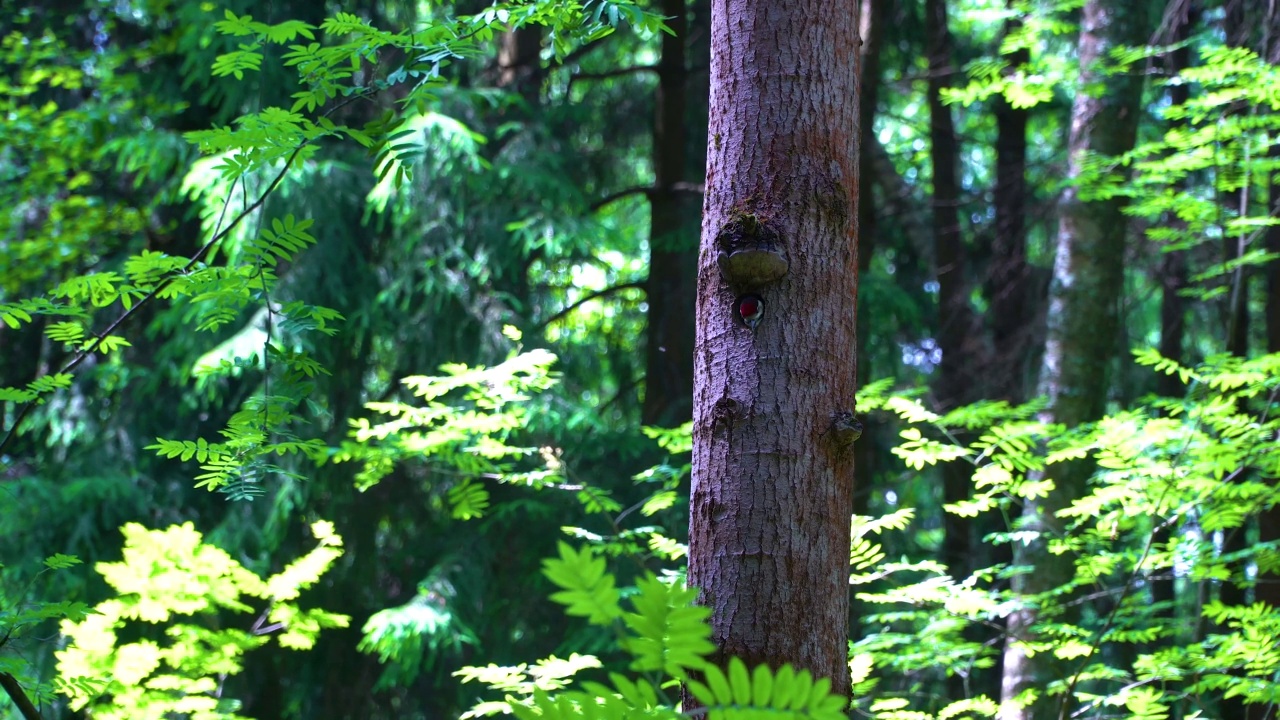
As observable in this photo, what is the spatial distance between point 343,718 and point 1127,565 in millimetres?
5477

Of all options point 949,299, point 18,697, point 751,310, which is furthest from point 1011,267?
point 18,697

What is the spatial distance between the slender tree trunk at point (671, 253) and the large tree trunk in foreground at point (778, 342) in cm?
544

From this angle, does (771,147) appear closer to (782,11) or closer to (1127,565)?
(782,11)

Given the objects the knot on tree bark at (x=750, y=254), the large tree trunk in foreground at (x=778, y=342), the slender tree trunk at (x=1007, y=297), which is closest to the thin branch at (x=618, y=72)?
the slender tree trunk at (x=1007, y=297)

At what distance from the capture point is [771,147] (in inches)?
83.3

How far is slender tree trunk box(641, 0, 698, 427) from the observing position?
25.8ft

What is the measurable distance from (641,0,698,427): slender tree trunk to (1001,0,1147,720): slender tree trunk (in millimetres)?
2810

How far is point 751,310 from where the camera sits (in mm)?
2057

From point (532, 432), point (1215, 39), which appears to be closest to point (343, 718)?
point (532, 432)

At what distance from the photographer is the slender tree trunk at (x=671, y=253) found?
786 cm

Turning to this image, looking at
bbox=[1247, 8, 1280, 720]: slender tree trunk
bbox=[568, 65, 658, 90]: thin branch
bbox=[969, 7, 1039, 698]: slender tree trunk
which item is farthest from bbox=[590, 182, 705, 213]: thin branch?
bbox=[1247, 8, 1280, 720]: slender tree trunk

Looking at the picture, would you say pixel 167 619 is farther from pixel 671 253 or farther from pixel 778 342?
pixel 671 253

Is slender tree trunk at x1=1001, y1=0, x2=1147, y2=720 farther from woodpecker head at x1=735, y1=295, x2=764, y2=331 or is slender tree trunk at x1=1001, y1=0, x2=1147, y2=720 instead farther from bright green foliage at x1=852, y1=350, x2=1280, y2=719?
woodpecker head at x1=735, y1=295, x2=764, y2=331

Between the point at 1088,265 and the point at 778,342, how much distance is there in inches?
166
